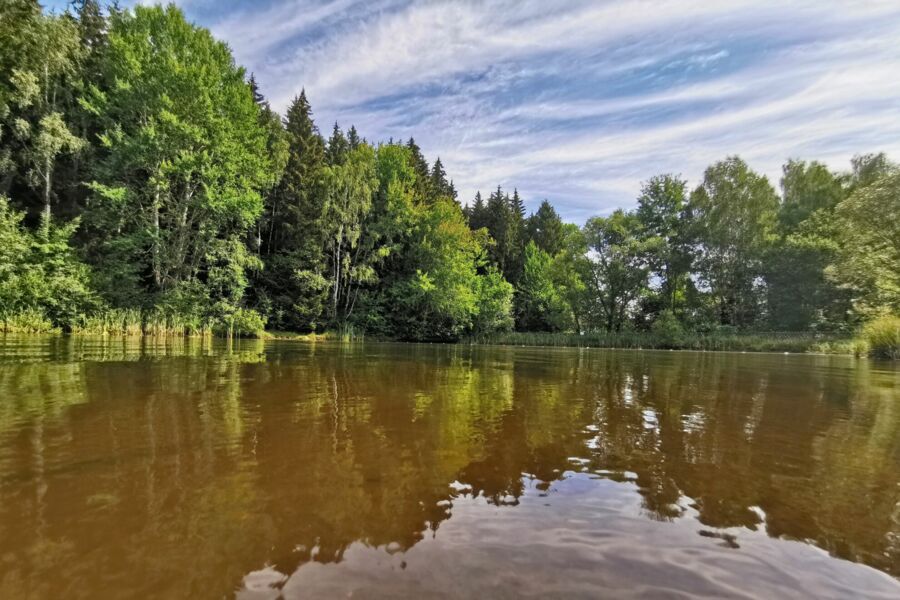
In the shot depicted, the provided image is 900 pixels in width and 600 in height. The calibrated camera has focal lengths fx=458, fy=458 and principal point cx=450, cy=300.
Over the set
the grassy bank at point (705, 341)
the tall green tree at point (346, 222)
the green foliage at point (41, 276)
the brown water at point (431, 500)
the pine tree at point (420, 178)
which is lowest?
Result: the grassy bank at point (705, 341)

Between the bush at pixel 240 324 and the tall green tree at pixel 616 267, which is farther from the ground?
the tall green tree at pixel 616 267

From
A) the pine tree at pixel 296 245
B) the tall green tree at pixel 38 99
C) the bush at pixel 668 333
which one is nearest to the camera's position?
the tall green tree at pixel 38 99

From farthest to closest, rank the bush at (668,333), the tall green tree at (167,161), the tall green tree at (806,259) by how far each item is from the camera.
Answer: the tall green tree at (806,259)
the bush at (668,333)
the tall green tree at (167,161)

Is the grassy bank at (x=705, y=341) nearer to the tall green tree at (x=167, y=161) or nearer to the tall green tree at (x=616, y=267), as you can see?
the tall green tree at (x=616, y=267)

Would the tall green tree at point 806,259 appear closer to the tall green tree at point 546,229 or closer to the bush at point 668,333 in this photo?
the bush at point 668,333

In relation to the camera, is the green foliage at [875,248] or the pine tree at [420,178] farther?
the pine tree at [420,178]

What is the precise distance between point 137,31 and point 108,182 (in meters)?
8.61

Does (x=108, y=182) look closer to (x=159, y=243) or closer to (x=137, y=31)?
(x=159, y=243)

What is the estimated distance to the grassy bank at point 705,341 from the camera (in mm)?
32562

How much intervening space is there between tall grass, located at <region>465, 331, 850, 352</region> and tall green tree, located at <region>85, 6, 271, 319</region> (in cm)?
2500

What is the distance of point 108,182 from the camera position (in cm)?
2534

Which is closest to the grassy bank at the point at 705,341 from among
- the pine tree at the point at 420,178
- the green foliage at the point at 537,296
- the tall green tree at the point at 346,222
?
the green foliage at the point at 537,296

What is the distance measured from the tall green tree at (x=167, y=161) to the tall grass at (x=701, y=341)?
25000 millimetres

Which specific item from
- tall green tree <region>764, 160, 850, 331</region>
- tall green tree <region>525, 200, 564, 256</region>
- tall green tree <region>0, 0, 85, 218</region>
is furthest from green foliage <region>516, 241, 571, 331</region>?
tall green tree <region>0, 0, 85, 218</region>
